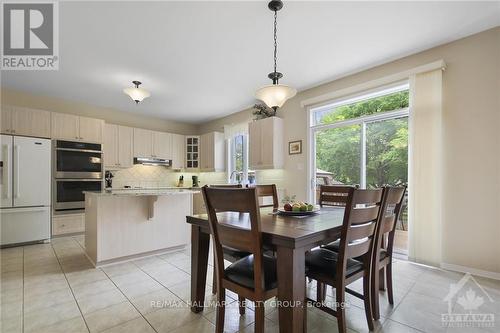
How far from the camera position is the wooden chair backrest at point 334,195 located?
2527 mm

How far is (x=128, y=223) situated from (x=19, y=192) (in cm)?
208

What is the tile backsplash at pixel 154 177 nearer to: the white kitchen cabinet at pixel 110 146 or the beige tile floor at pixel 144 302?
the white kitchen cabinet at pixel 110 146

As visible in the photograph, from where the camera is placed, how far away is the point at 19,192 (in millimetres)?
3730

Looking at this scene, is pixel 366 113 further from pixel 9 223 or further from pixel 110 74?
pixel 9 223

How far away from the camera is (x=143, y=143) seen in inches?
217

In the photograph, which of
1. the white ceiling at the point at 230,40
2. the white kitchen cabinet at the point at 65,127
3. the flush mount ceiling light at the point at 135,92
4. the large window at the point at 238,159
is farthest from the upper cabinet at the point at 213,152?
the white kitchen cabinet at the point at 65,127

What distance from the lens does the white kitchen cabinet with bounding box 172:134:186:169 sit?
6.04 m

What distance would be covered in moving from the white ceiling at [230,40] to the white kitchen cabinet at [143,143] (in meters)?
1.44

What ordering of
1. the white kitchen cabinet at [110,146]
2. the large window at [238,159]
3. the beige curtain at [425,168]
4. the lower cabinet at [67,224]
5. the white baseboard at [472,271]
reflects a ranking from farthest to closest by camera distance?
1. the large window at [238,159]
2. the white kitchen cabinet at [110,146]
3. the lower cabinet at [67,224]
4. the beige curtain at [425,168]
5. the white baseboard at [472,271]

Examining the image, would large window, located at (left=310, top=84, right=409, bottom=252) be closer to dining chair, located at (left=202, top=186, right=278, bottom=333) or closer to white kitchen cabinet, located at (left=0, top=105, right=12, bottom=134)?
dining chair, located at (left=202, top=186, right=278, bottom=333)

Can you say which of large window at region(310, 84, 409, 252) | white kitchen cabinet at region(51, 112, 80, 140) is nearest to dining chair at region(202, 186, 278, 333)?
large window at region(310, 84, 409, 252)

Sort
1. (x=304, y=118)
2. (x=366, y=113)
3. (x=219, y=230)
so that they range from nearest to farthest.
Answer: (x=219, y=230) < (x=366, y=113) < (x=304, y=118)

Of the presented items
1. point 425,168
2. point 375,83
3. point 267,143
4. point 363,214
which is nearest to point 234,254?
point 363,214

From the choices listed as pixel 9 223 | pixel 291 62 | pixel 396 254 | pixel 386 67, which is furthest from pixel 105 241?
pixel 386 67
